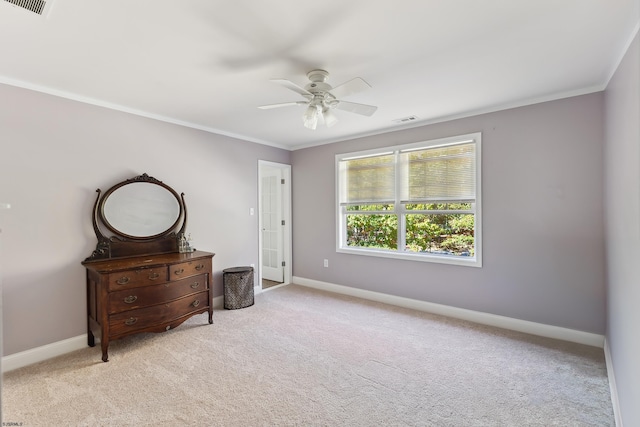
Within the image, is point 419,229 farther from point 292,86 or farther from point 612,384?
point 292,86

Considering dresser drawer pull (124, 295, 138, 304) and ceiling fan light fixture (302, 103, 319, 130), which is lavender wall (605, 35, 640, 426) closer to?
ceiling fan light fixture (302, 103, 319, 130)

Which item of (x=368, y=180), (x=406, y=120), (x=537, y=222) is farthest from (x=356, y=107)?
(x=537, y=222)

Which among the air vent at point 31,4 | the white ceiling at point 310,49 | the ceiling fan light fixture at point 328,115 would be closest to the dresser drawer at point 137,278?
the white ceiling at point 310,49

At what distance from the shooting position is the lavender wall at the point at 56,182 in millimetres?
2734

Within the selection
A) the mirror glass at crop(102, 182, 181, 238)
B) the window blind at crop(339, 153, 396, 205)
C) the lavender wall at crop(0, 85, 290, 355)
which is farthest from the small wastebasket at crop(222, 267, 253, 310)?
the window blind at crop(339, 153, 396, 205)

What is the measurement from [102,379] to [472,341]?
3239mm

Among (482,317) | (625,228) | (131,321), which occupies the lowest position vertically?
(482,317)

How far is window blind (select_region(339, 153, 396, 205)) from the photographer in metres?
4.41

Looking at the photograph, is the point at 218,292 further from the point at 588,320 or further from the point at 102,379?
the point at 588,320

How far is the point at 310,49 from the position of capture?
2.24 metres

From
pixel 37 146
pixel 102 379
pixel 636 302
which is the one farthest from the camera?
pixel 37 146

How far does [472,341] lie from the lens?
3.17 metres

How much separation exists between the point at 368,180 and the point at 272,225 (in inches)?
77.2

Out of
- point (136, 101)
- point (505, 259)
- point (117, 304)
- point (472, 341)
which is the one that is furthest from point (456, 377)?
point (136, 101)
